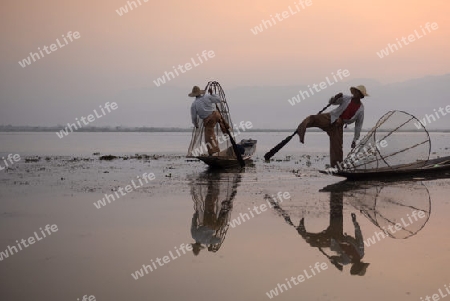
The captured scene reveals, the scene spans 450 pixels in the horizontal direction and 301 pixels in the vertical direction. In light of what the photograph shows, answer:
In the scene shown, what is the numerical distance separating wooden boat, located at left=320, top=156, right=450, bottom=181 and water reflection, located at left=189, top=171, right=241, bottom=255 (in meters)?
2.84

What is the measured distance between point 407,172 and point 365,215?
560 centimetres

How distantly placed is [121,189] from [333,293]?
8737mm

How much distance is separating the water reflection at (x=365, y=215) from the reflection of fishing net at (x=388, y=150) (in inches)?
40.6

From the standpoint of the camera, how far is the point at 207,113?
1788 cm

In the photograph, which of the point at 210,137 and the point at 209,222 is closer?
the point at 209,222

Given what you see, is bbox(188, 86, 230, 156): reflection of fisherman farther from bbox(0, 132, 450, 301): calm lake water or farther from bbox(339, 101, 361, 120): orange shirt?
bbox(339, 101, 361, 120): orange shirt

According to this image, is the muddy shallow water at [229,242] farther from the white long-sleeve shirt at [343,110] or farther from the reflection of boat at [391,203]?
the white long-sleeve shirt at [343,110]

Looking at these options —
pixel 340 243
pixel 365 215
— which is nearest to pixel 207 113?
pixel 365 215

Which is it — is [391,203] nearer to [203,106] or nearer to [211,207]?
[211,207]

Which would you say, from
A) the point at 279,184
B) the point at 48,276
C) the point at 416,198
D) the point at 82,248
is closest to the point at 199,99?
the point at 279,184

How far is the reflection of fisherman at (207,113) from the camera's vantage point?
1783cm

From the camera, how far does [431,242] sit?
7.31 metres

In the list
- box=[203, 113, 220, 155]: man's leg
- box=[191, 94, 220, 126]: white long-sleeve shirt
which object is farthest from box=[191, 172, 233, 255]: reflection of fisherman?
box=[191, 94, 220, 126]: white long-sleeve shirt

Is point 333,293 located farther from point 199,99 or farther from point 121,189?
point 199,99
